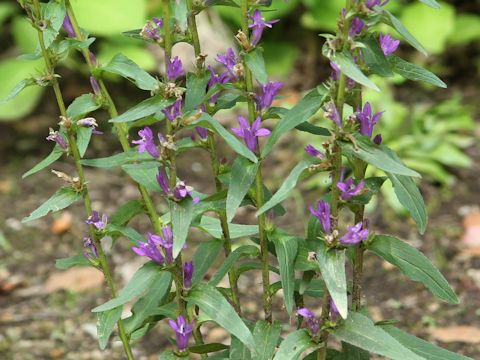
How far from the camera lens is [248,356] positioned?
1.93 m

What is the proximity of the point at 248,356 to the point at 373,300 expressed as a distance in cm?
170

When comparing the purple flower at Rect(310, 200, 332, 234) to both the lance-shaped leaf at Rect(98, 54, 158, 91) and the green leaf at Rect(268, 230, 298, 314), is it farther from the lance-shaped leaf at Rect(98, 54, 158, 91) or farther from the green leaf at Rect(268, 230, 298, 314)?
the lance-shaped leaf at Rect(98, 54, 158, 91)

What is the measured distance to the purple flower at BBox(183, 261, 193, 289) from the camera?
1.84m

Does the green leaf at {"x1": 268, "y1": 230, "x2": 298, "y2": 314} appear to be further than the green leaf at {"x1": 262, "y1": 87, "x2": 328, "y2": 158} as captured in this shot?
Yes

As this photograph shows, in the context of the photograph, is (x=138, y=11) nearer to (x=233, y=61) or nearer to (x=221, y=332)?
(x=221, y=332)

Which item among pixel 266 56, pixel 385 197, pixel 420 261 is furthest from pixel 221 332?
pixel 266 56

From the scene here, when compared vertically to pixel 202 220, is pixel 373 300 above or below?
below

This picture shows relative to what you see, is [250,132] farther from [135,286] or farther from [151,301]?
[151,301]

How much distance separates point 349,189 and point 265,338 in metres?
0.43

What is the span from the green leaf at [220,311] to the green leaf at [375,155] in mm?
415

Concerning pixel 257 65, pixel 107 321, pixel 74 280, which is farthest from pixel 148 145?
pixel 74 280

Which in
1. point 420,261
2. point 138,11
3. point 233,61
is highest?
point 233,61

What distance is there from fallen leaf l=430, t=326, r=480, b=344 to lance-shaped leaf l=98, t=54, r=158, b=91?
183 cm

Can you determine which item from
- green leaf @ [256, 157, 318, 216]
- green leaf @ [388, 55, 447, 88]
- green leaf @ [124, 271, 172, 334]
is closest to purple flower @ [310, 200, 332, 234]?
green leaf @ [256, 157, 318, 216]
